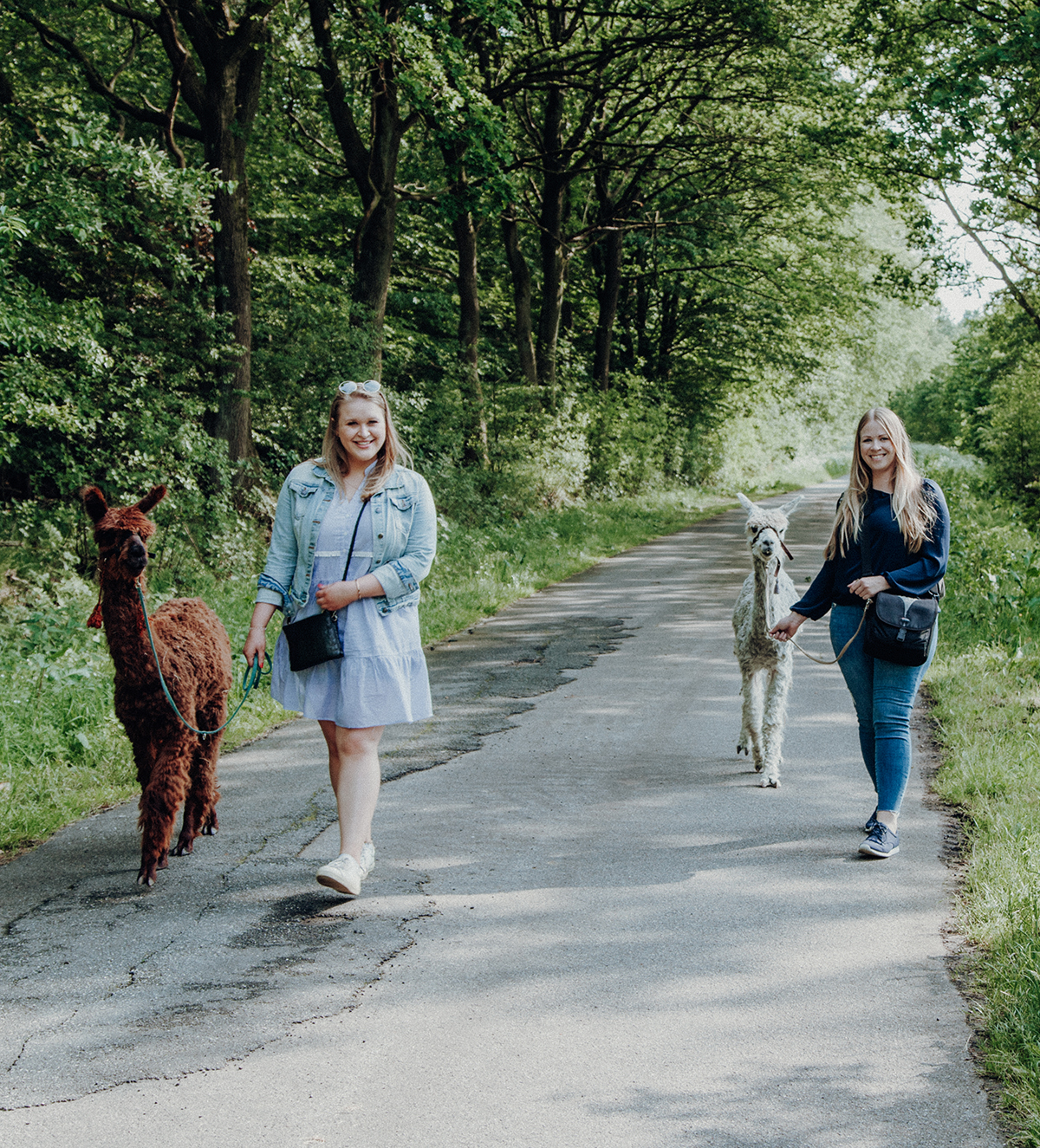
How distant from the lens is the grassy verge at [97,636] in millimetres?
6262

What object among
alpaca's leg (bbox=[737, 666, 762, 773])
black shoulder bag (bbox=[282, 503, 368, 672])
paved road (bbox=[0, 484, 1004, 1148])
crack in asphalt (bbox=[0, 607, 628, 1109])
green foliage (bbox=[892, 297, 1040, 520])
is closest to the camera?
paved road (bbox=[0, 484, 1004, 1148])

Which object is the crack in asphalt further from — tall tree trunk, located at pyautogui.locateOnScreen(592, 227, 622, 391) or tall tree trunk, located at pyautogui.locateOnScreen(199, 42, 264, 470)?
tall tree trunk, located at pyautogui.locateOnScreen(592, 227, 622, 391)

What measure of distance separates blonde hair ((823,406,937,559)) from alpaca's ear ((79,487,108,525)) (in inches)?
141

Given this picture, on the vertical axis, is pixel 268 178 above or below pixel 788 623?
above

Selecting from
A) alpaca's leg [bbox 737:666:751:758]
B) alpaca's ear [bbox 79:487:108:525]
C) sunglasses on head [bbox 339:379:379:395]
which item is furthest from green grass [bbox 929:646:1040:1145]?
alpaca's ear [bbox 79:487:108:525]

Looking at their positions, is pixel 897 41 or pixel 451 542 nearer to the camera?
pixel 451 542

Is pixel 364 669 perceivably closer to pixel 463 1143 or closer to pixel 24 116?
pixel 463 1143

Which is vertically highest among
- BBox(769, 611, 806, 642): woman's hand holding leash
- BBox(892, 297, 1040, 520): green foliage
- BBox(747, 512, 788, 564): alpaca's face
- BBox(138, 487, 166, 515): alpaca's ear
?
BBox(892, 297, 1040, 520): green foliage

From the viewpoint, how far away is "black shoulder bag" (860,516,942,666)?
5.16m

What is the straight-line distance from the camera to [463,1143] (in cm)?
292

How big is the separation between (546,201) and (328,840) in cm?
2145

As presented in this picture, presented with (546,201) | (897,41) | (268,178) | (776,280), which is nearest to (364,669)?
(268,178)

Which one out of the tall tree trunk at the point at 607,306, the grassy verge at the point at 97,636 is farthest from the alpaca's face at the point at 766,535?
the tall tree trunk at the point at 607,306

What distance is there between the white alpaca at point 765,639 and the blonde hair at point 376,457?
8.17ft
